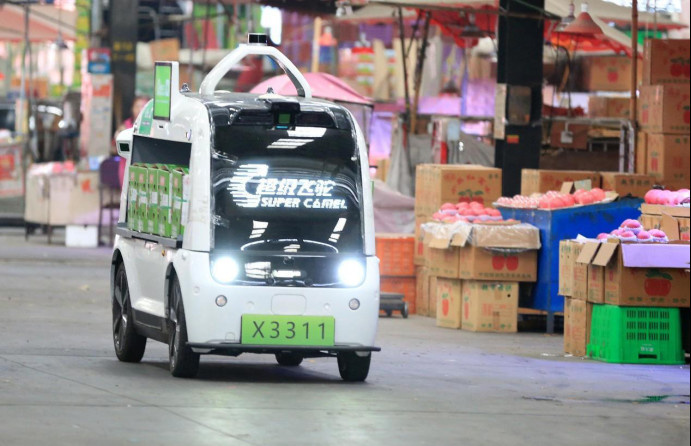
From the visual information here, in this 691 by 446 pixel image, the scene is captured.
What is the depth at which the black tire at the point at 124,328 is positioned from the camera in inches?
553

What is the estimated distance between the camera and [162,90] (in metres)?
13.8

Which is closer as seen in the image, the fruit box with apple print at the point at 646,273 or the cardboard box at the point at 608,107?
the fruit box with apple print at the point at 646,273

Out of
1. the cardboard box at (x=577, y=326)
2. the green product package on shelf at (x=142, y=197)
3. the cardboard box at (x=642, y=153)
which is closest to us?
the green product package on shelf at (x=142, y=197)

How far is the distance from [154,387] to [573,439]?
3406 millimetres

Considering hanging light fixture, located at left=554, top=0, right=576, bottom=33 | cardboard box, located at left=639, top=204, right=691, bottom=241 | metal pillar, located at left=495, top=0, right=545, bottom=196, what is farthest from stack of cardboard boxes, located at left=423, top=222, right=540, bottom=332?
metal pillar, located at left=495, top=0, right=545, bottom=196

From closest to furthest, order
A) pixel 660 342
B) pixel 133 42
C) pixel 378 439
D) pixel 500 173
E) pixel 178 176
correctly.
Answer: pixel 378 439 < pixel 178 176 < pixel 660 342 < pixel 500 173 < pixel 133 42

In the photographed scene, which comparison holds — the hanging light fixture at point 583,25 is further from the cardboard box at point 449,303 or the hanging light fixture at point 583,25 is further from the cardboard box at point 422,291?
the cardboard box at point 449,303

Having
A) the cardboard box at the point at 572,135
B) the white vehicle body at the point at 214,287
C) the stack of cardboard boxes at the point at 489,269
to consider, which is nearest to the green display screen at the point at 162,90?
the white vehicle body at the point at 214,287

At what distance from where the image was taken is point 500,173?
20.8m

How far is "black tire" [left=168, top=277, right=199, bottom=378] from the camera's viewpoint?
1270cm

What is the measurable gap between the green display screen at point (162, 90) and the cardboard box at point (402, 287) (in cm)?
754

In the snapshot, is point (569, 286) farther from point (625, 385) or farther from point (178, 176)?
point (178, 176)

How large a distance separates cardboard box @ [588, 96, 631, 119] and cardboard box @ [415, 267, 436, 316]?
7840mm

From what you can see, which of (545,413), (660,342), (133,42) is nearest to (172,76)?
(545,413)
